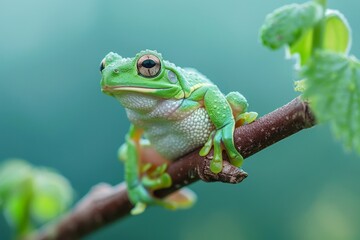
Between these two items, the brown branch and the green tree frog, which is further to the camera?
the green tree frog

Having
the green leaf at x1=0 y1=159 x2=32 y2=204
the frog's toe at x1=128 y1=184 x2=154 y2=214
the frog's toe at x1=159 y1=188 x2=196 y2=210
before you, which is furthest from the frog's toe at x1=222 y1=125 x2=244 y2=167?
the green leaf at x1=0 y1=159 x2=32 y2=204

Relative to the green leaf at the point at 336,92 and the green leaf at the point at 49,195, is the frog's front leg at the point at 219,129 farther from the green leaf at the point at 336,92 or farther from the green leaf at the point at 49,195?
the green leaf at the point at 49,195

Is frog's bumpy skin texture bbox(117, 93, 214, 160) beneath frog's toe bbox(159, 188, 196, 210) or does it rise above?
above

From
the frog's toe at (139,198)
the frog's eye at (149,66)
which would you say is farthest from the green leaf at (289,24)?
the frog's toe at (139,198)

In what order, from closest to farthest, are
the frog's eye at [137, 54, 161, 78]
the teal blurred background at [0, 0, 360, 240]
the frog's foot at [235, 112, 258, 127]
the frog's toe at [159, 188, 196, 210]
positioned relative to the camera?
the frog's foot at [235, 112, 258, 127] < the frog's eye at [137, 54, 161, 78] < the frog's toe at [159, 188, 196, 210] < the teal blurred background at [0, 0, 360, 240]

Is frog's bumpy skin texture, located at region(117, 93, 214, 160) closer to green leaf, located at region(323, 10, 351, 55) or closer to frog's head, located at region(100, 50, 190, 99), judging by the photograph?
frog's head, located at region(100, 50, 190, 99)

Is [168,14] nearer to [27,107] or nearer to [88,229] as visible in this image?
[27,107]

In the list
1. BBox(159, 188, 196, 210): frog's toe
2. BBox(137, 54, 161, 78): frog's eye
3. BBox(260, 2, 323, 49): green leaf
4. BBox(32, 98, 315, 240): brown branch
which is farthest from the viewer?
BBox(159, 188, 196, 210): frog's toe

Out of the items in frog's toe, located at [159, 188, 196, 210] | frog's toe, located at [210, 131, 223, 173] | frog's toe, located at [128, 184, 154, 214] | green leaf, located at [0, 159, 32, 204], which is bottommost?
Answer: frog's toe, located at [159, 188, 196, 210]

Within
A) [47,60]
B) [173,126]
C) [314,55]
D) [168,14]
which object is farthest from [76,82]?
[314,55]
